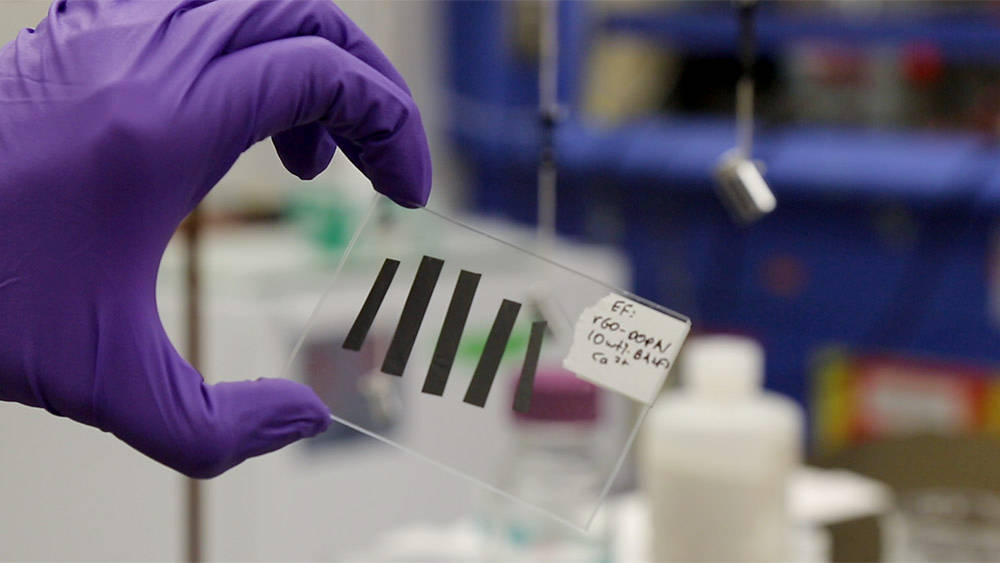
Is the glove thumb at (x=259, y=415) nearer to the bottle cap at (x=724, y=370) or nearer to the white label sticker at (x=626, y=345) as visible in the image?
the white label sticker at (x=626, y=345)

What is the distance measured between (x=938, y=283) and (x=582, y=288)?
6.06 feet

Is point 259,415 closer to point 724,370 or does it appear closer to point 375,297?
point 375,297

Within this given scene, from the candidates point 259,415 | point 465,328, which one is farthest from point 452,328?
point 259,415

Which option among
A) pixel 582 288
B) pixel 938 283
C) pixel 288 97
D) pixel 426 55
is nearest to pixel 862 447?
pixel 938 283

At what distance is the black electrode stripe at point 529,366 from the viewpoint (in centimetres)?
75

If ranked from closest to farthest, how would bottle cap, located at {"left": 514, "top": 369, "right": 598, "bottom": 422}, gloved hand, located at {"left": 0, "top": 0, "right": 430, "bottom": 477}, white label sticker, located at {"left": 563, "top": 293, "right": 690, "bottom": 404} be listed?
gloved hand, located at {"left": 0, "top": 0, "right": 430, "bottom": 477} < white label sticker, located at {"left": 563, "top": 293, "right": 690, "bottom": 404} < bottle cap, located at {"left": 514, "top": 369, "right": 598, "bottom": 422}

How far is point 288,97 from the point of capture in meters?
Result: 0.64

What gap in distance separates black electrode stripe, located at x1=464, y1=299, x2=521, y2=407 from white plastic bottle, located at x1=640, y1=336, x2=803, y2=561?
0.34 metres

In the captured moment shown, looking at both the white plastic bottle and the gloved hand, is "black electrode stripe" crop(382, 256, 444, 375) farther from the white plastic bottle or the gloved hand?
the white plastic bottle

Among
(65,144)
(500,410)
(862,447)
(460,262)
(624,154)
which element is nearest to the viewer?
(65,144)

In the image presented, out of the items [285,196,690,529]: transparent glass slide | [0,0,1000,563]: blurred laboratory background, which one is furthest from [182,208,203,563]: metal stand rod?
[285,196,690,529]: transparent glass slide

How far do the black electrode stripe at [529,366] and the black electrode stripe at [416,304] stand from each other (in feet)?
0.25

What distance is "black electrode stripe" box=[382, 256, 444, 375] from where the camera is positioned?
2.33 ft

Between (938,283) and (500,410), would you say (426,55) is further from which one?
(500,410)
